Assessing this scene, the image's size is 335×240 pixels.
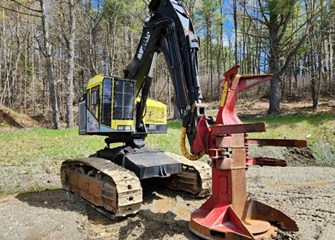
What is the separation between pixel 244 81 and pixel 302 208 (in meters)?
2.53

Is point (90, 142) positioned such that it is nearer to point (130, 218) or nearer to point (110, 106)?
point (110, 106)

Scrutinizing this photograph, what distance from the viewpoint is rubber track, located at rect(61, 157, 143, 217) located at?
5055 millimetres

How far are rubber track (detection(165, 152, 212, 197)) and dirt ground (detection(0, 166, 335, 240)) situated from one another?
0.18 m

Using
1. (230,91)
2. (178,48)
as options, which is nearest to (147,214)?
(230,91)

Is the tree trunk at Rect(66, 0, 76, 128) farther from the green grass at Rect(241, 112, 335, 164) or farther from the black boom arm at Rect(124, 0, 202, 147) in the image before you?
the black boom arm at Rect(124, 0, 202, 147)

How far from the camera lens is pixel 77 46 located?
107 feet

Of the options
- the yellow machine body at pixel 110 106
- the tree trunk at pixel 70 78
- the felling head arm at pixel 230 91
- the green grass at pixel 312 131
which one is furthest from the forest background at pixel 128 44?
the felling head arm at pixel 230 91

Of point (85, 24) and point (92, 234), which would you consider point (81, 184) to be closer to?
point (92, 234)

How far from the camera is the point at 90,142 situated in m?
11.7

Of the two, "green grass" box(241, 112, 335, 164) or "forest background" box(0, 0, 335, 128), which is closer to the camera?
"green grass" box(241, 112, 335, 164)

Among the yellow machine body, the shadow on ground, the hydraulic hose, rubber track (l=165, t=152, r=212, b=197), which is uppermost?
the yellow machine body

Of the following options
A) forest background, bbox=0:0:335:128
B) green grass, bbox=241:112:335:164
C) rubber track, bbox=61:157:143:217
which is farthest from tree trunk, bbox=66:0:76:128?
rubber track, bbox=61:157:143:217

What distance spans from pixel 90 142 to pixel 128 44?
20238mm

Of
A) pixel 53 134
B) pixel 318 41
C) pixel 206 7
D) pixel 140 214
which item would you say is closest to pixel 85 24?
pixel 206 7
